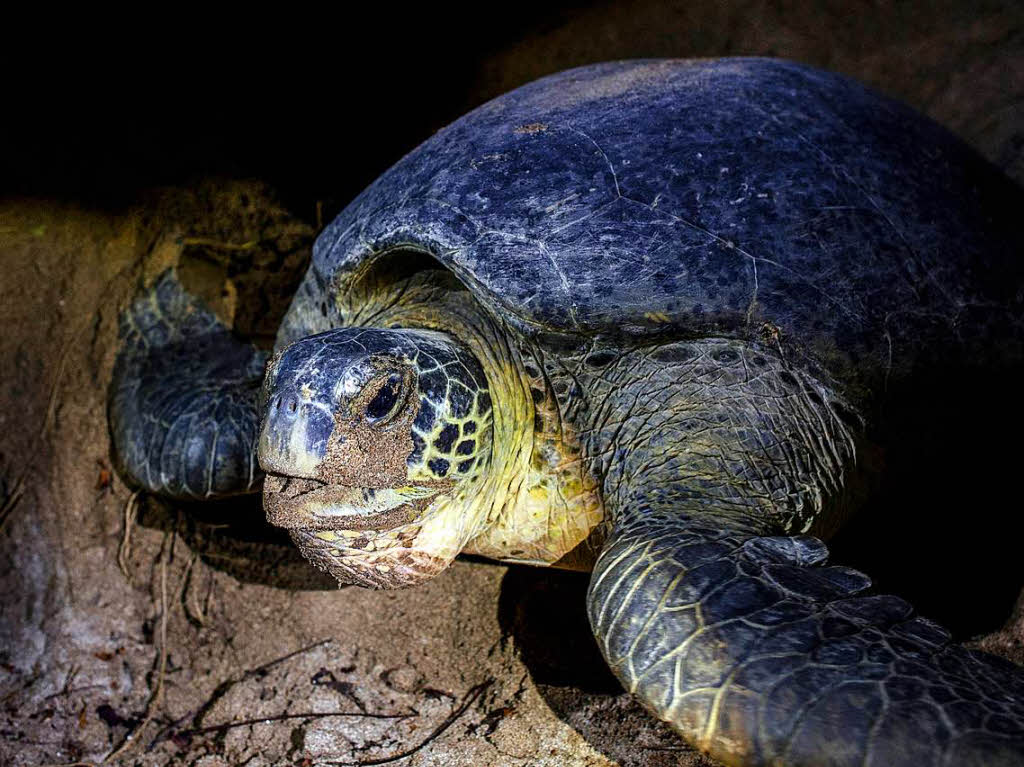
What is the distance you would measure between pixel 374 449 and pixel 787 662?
1.00 m

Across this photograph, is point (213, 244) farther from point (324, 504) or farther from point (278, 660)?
point (324, 504)

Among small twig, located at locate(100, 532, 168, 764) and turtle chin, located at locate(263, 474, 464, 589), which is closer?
turtle chin, located at locate(263, 474, 464, 589)

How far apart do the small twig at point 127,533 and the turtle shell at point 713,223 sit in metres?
1.09

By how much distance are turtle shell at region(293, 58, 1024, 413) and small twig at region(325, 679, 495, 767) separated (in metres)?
1.02

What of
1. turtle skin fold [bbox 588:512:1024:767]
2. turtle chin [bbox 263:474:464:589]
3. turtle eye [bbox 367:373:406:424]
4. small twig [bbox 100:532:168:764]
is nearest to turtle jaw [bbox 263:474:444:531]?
turtle chin [bbox 263:474:464:589]

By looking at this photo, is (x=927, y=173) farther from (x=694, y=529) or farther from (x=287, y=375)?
(x=287, y=375)

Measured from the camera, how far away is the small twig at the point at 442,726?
2062mm

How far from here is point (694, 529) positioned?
1.79 m

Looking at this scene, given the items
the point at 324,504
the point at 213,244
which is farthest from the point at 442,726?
the point at 213,244

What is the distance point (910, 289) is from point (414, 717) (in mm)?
1859

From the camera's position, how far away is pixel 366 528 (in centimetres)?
192

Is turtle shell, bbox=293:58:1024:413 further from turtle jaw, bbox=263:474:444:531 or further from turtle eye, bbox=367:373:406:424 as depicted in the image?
turtle jaw, bbox=263:474:444:531

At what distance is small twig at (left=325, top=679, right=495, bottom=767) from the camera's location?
2.06m

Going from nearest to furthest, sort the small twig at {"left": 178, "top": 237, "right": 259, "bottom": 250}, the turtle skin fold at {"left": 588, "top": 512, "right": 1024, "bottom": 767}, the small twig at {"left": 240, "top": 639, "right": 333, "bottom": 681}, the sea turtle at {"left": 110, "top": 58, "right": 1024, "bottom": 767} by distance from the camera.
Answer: the turtle skin fold at {"left": 588, "top": 512, "right": 1024, "bottom": 767} < the sea turtle at {"left": 110, "top": 58, "right": 1024, "bottom": 767} < the small twig at {"left": 240, "top": 639, "right": 333, "bottom": 681} < the small twig at {"left": 178, "top": 237, "right": 259, "bottom": 250}
